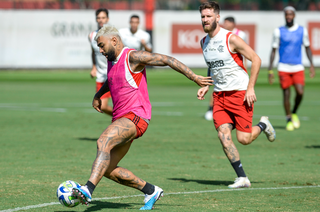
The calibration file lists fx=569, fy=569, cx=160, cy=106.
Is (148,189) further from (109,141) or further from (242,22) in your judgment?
(242,22)

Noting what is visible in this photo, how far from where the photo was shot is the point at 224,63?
25.3 ft

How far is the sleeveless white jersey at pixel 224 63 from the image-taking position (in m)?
7.61

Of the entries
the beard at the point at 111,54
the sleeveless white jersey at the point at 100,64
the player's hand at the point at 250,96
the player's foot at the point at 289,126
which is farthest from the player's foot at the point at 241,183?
the player's foot at the point at 289,126

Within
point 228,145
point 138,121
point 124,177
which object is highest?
point 138,121

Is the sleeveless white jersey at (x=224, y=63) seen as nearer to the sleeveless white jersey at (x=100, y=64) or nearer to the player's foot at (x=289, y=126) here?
the sleeveless white jersey at (x=100, y=64)

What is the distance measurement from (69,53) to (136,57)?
1502 inches

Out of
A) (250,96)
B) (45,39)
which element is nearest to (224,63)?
(250,96)

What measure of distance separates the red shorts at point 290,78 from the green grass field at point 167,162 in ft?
3.49

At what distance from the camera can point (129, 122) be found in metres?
5.89

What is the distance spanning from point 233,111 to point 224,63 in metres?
0.66

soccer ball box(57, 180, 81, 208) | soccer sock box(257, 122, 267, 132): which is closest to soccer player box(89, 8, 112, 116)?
soccer sock box(257, 122, 267, 132)

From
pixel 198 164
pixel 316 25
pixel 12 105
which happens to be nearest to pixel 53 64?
pixel 316 25

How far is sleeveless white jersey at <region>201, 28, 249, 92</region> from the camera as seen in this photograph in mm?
7609

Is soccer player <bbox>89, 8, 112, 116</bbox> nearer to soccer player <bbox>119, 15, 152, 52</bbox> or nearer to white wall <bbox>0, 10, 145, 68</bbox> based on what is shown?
soccer player <bbox>119, 15, 152, 52</bbox>
